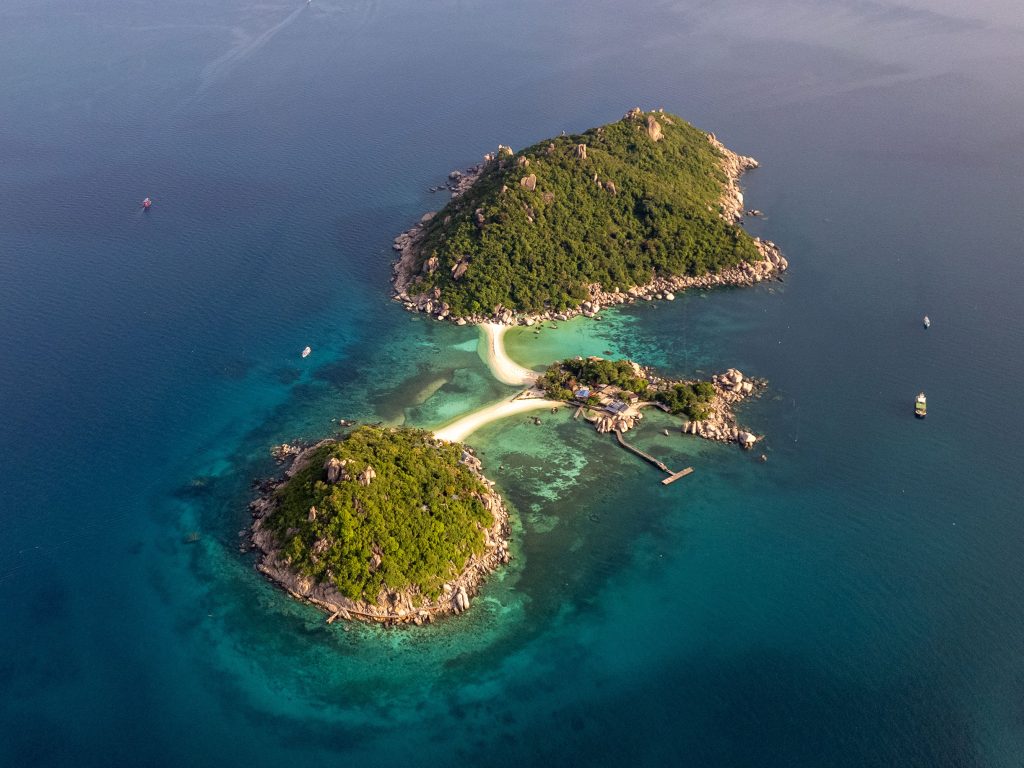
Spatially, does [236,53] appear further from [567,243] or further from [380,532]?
[380,532]

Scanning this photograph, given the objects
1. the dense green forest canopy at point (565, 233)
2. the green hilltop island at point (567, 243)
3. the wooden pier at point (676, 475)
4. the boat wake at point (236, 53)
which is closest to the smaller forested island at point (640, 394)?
the wooden pier at point (676, 475)

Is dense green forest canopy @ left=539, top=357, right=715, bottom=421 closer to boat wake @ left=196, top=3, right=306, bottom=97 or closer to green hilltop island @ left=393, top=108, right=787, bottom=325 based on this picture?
green hilltop island @ left=393, top=108, right=787, bottom=325

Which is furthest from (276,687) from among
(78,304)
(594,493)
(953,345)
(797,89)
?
(797,89)

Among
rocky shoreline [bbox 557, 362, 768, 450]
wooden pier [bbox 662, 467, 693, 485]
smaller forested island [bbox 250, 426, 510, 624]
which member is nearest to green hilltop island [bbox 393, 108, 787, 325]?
rocky shoreline [bbox 557, 362, 768, 450]

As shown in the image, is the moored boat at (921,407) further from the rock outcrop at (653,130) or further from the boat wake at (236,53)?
the boat wake at (236,53)

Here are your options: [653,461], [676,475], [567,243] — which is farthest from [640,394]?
[567,243]

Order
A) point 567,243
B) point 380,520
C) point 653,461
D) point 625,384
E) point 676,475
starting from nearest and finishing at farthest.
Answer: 1. point 380,520
2. point 676,475
3. point 653,461
4. point 625,384
5. point 567,243
